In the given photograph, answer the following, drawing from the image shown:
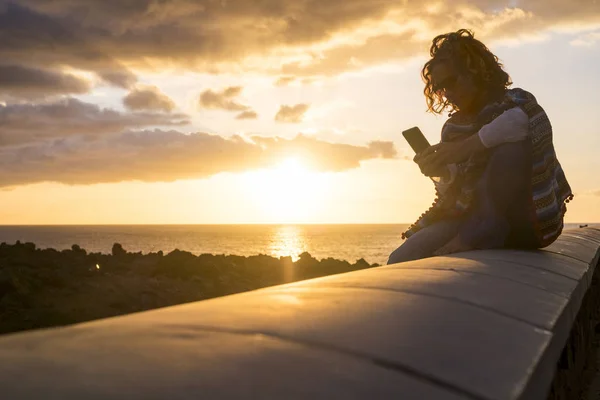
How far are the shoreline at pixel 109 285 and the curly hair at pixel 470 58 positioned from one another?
503 cm

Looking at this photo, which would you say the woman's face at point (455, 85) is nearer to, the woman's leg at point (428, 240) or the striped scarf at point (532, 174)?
the striped scarf at point (532, 174)

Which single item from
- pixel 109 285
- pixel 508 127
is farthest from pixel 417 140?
pixel 109 285

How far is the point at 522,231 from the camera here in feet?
14.5

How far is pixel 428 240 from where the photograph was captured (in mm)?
4883

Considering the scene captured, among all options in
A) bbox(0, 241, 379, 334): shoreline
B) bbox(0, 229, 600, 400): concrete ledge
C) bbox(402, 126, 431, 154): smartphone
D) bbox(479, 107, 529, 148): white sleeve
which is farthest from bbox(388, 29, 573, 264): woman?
bbox(0, 241, 379, 334): shoreline

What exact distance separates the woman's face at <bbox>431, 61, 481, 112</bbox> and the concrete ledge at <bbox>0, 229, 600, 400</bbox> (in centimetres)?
277

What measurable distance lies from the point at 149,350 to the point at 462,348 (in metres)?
0.74

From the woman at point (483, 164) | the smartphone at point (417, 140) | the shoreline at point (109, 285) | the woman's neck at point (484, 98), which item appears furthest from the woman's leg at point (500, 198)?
the shoreline at point (109, 285)

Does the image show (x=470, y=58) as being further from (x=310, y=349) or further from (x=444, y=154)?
(x=310, y=349)

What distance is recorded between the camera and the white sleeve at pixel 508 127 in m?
4.13

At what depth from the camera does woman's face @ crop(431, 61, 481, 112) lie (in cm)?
466

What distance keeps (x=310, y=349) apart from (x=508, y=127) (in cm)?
325

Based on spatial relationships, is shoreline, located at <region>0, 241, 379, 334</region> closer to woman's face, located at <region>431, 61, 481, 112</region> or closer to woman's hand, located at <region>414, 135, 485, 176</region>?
woman's hand, located at <region>414, 135, 485, 176</region>

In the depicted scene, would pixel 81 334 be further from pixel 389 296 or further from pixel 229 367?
pixel 389 296
